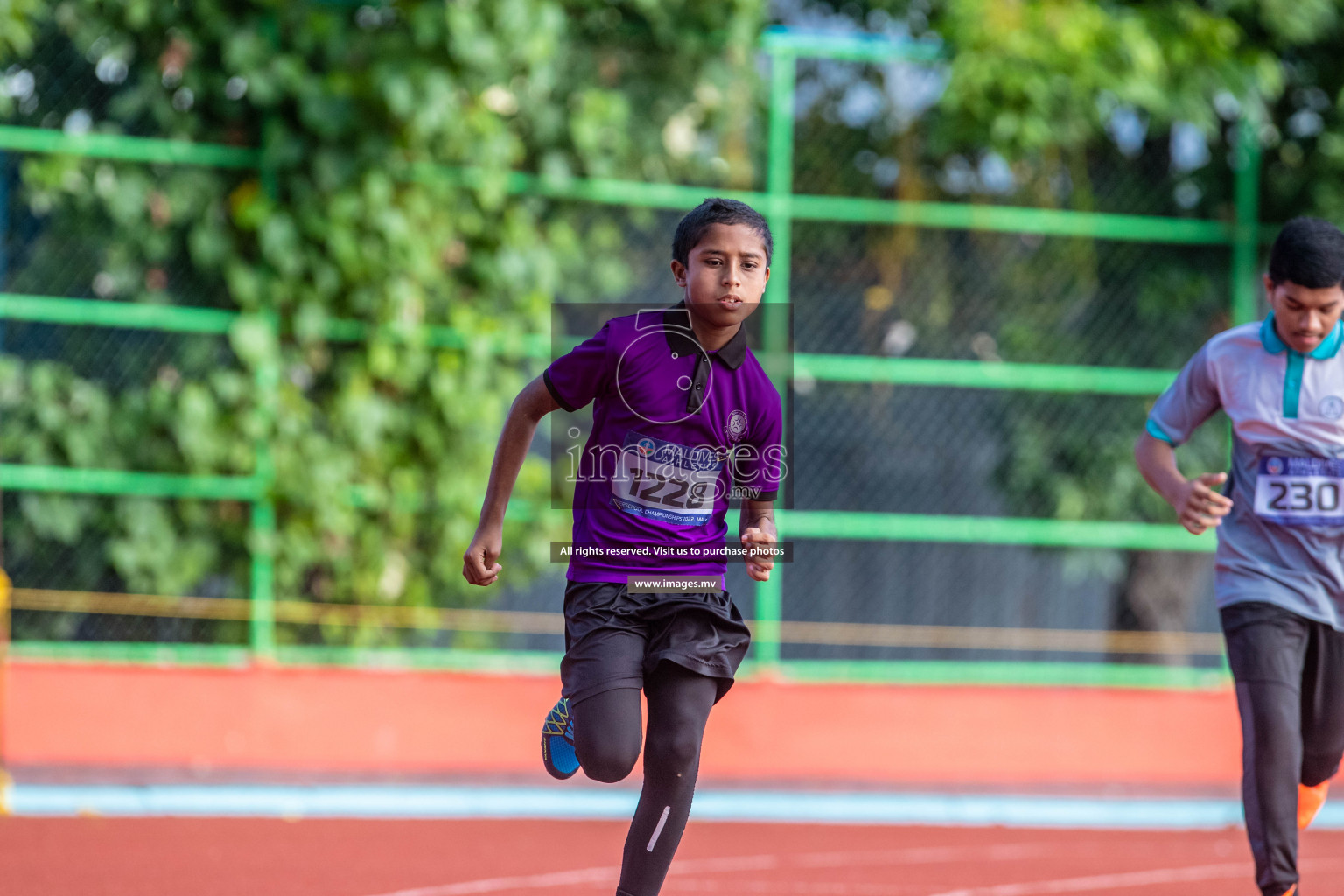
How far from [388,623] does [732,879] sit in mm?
2757

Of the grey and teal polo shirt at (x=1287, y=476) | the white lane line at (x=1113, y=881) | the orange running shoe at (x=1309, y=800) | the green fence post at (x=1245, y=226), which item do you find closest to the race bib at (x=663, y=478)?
the grey and teal polo shirt at (x=1287, y=476)

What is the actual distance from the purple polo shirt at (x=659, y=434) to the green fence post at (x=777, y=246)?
3.95 m

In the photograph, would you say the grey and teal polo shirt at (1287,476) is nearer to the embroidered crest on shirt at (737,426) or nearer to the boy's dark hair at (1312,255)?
the boy's dark hair at (1312,255)

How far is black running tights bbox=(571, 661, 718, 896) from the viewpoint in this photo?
3588mm

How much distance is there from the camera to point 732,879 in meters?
5.55

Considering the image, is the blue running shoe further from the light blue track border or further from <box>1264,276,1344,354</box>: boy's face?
the light blue track border

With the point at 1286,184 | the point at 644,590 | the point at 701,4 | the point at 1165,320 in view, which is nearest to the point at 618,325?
the point at 644,590

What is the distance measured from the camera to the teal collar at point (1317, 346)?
4215 millimetres

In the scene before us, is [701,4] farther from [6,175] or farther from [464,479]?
[6,175]

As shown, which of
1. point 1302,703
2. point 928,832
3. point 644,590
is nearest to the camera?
point 644,590

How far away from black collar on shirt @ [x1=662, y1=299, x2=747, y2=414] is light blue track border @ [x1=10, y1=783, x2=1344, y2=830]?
12.4 ft

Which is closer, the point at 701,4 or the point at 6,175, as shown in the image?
the point at 6,175

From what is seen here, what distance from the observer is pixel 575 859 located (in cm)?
586

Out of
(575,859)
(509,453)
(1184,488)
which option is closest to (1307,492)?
(1184,488)
